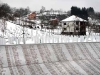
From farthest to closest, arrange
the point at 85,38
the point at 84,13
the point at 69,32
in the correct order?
the point at 84,13
the point at 69,32
the point at 85,38

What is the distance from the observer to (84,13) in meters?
62.9

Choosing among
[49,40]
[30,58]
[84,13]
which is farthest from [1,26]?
[84,13]

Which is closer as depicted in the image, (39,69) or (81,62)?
(39,69)

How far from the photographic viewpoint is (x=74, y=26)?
3428cm

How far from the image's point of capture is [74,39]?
65.4 ft

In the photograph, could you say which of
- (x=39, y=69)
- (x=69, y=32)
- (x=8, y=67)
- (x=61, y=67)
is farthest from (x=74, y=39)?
(x=69, y=32)

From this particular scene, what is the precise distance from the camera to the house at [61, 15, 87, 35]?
34.7 m

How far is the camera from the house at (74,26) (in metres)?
34.7

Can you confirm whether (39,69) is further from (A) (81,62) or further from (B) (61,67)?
(A) (81,62)

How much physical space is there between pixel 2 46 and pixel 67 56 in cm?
556

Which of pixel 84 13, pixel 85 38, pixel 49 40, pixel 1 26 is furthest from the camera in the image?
pixel 84 13

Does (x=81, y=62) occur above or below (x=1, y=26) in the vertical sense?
below

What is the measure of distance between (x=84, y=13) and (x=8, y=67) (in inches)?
2036

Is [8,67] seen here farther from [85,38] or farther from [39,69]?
[85,38]
